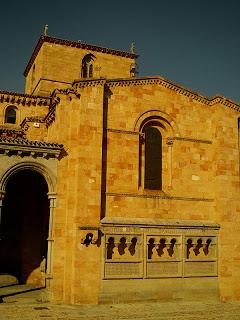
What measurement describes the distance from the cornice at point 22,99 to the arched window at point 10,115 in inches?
23.9

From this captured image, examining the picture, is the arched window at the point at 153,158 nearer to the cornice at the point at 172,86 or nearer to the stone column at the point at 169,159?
the stone column at the point at 169,159

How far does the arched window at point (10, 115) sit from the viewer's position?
29.4 m

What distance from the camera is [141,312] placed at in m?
15.7

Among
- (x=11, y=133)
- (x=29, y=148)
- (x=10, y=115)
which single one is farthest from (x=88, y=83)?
(x=10, y=115)

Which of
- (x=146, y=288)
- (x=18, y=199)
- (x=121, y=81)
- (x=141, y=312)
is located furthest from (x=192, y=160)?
(x=18, y=199)

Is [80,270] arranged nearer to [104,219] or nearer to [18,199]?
[104,219]

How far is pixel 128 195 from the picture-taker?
1812 centimetres

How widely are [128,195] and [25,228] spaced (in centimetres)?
708

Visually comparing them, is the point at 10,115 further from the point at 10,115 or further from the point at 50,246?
the point at 50,246

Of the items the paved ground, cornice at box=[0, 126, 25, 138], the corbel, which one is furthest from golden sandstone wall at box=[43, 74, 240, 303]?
cornice at box=[0, 126, 25, 138]

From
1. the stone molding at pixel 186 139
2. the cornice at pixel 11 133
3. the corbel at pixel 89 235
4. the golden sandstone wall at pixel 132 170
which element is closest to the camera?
the corbel at pixel 89 235

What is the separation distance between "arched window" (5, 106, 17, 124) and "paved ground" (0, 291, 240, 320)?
15.1 metres

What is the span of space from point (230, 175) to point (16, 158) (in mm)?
10148

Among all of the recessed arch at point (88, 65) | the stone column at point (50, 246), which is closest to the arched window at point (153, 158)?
the stone column at point (50, 246)
